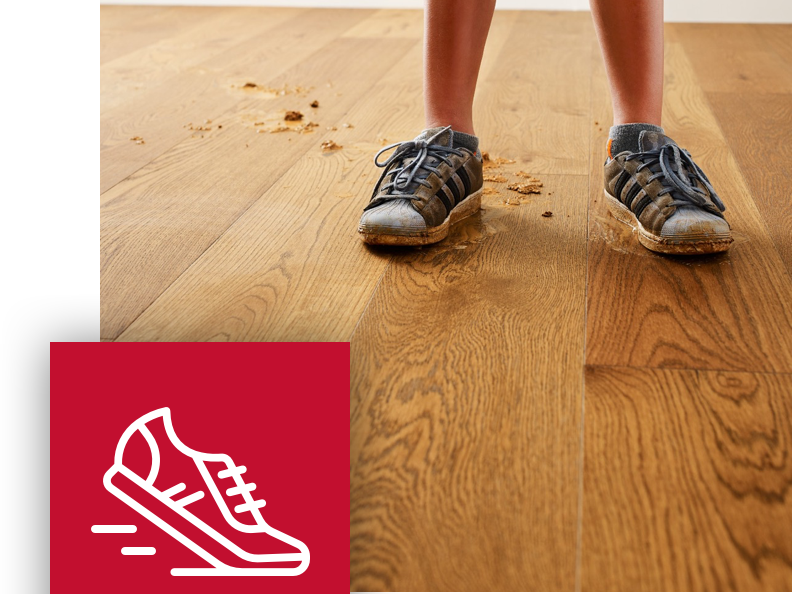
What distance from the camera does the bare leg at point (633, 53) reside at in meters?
1.21

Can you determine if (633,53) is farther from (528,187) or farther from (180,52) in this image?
(180,52)

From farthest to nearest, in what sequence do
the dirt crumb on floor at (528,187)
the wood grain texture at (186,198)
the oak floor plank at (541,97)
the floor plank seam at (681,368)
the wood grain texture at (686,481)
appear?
the oak floor plank at (541,97) < the dirt crumb on floor at (528,187) < the wood grain texture at (186,198) < the floor plank seam at (681,368) < the wood grain texture at (686,481)

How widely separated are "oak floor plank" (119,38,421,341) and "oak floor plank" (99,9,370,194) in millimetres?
321

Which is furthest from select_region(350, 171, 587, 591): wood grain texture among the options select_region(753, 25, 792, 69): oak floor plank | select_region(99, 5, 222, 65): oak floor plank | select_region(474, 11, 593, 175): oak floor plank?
select_region(99, 5, 222, 65): oak floor plank

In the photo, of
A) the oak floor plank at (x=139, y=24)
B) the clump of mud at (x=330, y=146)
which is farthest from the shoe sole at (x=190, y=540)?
the oak floor plank at (x=139, y=24)

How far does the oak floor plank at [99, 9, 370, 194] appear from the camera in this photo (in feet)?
5.32

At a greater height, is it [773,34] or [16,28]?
[773,34]

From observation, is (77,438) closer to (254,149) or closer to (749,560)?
(749,560)

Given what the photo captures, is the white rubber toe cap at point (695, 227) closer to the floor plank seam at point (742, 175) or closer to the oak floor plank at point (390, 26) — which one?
the floor plank seam at point (742, 175)

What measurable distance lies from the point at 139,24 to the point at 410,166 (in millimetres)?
2164

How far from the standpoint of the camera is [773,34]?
2.80 meters

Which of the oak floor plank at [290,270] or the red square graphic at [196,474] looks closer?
the red square graphic at [196,474]

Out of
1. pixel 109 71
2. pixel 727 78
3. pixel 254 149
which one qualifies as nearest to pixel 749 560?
pixel 254 149

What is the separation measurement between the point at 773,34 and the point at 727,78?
2.68 feet
